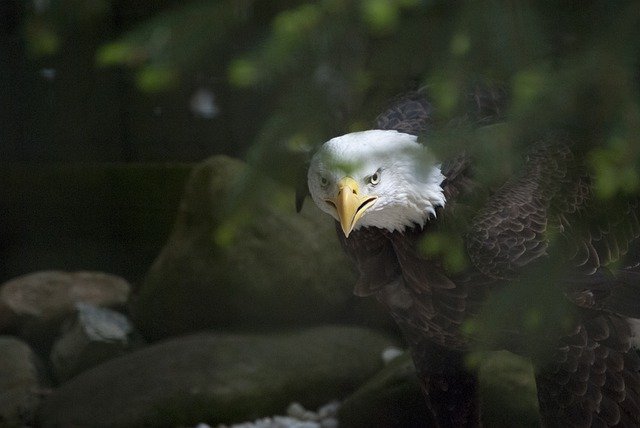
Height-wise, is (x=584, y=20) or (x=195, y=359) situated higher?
(x=584, y=20)

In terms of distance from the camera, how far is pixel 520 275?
6.18 feet

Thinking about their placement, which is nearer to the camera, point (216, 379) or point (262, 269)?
point (216, 379)

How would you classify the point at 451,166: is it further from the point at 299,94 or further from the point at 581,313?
the point at 299,94

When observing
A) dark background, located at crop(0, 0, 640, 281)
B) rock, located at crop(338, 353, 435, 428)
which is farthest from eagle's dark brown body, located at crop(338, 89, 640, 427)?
dark background, located at crop(0, 0, 640, 281)

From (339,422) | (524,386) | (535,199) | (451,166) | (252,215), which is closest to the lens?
(252,215)

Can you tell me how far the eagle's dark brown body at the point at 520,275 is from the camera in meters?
2.04

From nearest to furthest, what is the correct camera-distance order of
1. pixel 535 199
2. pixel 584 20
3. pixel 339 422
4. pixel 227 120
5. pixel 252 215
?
1. pixel 584 20
2. pixel 252 215
3. pixel 535 199
4. pixel 339 422
5. pixel 227 120

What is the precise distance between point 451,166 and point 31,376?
231cm

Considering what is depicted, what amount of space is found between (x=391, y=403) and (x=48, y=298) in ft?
6.02

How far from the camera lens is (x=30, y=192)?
4.12 metres

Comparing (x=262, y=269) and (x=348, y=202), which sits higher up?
(x=348, y=202)

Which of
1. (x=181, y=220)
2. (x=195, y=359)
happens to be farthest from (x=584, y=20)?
(x=181, y=220)

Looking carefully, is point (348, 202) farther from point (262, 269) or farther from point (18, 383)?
point (18, 383)

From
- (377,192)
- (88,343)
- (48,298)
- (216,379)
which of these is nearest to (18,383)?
(88,343)
